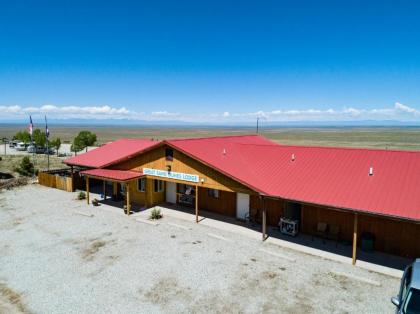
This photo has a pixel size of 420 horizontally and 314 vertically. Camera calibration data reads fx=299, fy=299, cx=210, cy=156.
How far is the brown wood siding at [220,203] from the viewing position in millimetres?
20047

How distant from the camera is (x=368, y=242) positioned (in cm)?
1473

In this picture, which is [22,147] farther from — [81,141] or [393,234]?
[393,234]

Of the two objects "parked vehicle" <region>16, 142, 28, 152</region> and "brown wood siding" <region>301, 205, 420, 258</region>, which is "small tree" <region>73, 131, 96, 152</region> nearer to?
"parked vehicle" <region>16, 142, 28, 152</region>

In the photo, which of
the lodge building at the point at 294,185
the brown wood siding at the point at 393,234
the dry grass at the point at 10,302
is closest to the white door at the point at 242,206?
the lodge building at the point at 294,185

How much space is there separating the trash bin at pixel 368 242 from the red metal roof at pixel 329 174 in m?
2.32

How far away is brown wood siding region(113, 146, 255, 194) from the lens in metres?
17.8

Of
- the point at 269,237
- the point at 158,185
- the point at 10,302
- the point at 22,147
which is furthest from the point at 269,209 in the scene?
the point at 22,147

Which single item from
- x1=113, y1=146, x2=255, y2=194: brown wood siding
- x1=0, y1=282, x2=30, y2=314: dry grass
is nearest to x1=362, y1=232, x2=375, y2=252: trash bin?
x1=113, y1=146, x2=255, y2=194: brown wood siding

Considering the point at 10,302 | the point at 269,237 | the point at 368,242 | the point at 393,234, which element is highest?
the point at 393,234

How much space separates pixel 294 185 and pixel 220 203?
19.9 ft

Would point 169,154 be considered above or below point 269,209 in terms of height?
above

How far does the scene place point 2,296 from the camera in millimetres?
11055

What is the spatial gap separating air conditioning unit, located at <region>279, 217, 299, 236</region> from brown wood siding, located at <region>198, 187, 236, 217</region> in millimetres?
3863

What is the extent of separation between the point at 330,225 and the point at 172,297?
952 centimetres
